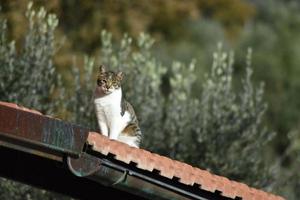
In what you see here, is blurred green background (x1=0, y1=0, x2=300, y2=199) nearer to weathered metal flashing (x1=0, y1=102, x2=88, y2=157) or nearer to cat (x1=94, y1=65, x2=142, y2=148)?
cat (x1=94, y1=65, x2=142, y2=148)

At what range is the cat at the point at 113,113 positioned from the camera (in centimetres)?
1006

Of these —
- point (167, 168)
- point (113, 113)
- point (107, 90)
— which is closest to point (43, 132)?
point (167, 168)

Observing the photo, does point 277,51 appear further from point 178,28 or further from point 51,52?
point 51,52

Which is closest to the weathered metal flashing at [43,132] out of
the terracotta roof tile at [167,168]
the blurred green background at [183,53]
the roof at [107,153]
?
the roof at [107,153]

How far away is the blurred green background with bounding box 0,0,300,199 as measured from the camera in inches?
677

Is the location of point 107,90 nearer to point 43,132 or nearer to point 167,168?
point 167,168

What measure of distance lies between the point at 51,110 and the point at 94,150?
8.59 metres

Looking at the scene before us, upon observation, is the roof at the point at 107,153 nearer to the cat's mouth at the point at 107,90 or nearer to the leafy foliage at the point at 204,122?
the cat's mouth at the point at 107,90

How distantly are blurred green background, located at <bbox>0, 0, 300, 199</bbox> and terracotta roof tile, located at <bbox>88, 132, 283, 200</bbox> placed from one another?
690 cm

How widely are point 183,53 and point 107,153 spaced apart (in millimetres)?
34320

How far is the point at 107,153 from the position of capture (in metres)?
7.85

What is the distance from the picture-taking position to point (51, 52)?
1659 centimetres

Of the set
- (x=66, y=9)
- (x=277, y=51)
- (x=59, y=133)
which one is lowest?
(x=59, y=133)

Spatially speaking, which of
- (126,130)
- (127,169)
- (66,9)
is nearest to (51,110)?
(126,130)
